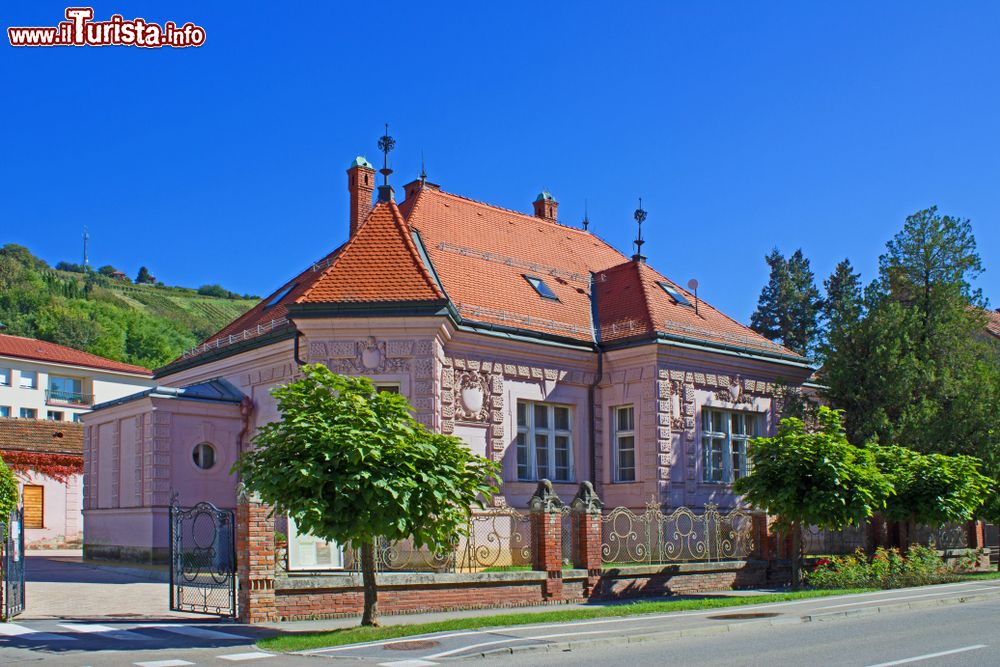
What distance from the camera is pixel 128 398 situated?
986 inches

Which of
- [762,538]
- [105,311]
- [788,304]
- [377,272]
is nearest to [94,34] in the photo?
[377,272]

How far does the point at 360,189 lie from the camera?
2983 cm

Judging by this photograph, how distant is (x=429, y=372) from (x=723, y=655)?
1148 cm

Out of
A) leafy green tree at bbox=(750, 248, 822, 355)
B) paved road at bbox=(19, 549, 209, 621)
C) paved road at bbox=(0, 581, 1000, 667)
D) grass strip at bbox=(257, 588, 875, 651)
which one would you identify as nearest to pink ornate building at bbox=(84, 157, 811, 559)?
paved road at bbox=(19, 549, 209, 621)

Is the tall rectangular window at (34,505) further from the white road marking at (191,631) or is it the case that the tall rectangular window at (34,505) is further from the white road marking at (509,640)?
the white road marking at (509,640)

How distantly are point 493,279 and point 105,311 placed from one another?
106672 millimetres

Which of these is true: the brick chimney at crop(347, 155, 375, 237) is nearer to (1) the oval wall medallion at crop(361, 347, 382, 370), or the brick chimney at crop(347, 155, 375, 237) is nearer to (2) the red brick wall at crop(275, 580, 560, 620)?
(1) the oval wall medallion at crop(361, 347, 382, 370)

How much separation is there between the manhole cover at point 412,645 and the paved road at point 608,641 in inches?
0.6

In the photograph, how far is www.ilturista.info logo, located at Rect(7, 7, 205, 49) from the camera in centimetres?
1850

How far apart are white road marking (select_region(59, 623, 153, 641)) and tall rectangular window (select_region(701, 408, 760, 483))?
15461 millimetres

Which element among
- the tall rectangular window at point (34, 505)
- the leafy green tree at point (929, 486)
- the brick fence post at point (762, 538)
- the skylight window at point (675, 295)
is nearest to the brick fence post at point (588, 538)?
the brick fence post at point (762, 538)

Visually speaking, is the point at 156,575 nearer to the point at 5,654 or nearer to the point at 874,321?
the point at 5,654

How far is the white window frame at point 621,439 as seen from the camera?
25703 millimetres

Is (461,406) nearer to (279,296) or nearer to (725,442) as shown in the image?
(725,442)
